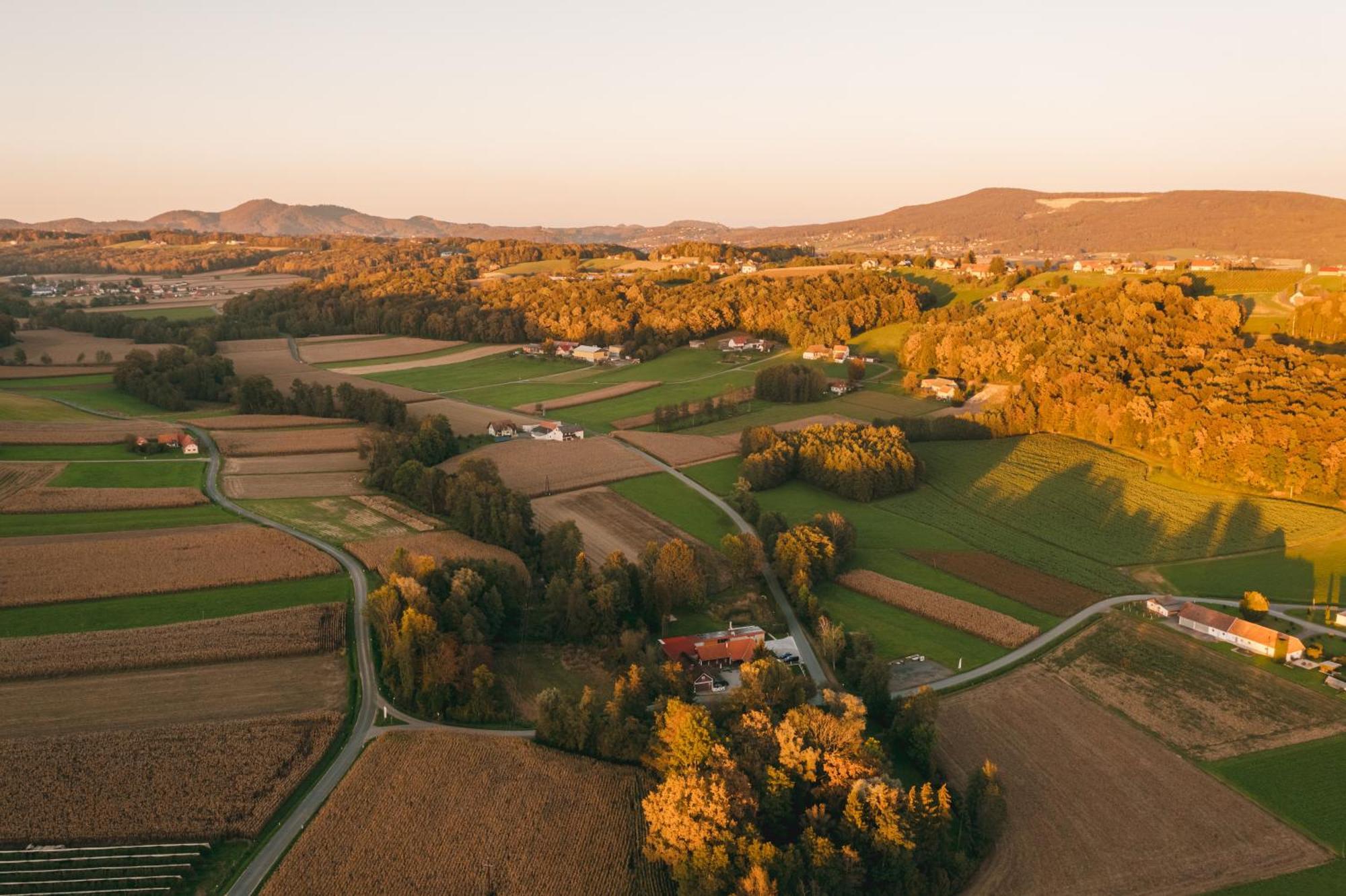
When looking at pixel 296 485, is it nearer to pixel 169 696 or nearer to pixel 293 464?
pixel 293 464

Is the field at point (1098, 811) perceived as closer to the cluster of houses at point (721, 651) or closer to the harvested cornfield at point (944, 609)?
the harvested cornfield at point (944, 609)

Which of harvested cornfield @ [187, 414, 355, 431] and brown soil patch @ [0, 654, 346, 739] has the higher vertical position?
harvested cornfield @ [187, 414, 355, 431]

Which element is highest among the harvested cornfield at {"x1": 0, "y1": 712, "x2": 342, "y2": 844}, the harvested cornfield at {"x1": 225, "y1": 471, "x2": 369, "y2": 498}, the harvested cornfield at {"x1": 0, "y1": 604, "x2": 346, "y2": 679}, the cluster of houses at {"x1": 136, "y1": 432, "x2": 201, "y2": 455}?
the cluster of houses at {"x1": 136, "y1": 432, "x2": 201, "y2": 455}

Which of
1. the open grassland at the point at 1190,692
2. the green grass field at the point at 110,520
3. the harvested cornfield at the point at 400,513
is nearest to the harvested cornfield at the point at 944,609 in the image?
the open grassland at the point at 1190,692

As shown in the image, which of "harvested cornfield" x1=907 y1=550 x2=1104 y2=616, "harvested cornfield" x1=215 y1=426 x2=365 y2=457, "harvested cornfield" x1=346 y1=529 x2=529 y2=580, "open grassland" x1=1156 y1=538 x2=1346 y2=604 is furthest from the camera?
"harvested cornfield" x1=215 y1=426 x2=365 y2=457

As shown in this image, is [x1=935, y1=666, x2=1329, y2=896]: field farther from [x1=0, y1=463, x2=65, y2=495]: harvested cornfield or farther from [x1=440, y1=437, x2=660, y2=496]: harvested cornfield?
[x1=0, y1=463, x2=65, y2=495]: harvested cornfield

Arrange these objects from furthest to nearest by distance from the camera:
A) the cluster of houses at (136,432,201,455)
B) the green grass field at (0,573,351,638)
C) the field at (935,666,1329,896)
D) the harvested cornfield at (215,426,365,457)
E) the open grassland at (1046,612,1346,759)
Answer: the harvested cornfield at (215,426,365,457) < the cluster of houses at (136,432,201,455) < the green grass field at (0,573,351,638) < the open grassland at (1046,612,1346,759) < the field at (935,666,1329,896)

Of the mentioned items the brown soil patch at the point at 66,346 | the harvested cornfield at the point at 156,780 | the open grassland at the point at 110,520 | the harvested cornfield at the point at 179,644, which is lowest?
the harvested cornfield at the point at 156,780

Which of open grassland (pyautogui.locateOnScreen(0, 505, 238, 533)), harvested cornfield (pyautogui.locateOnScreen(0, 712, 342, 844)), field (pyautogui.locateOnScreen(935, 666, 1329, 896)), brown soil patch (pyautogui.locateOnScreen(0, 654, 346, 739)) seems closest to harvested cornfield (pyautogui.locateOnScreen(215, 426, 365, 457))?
open grassland (pyautogui.locateOnScreen(0, 505, 238, 533))
